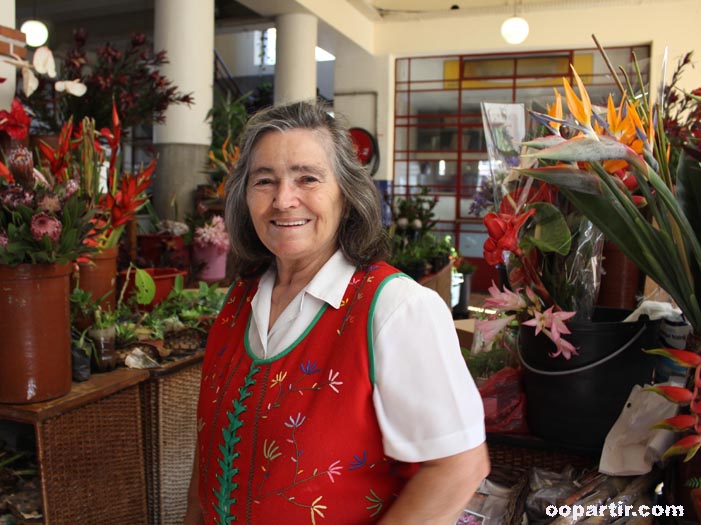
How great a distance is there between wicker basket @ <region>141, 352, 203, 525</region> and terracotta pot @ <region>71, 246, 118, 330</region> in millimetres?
286

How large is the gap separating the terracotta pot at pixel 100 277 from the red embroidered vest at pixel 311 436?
106cm

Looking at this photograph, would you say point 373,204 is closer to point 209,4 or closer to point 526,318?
point 526,318

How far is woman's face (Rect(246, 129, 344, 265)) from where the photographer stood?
1183mm

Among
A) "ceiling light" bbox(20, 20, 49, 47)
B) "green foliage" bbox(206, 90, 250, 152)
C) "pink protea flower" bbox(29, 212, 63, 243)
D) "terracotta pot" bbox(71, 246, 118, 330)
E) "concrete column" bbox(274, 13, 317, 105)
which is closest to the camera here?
"pink protea flower" bbox(29, 212, 63, 243)

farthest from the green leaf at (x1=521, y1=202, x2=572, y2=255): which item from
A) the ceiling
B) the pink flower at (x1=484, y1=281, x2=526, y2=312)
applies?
the ceiling

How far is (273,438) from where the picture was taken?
1.08 m

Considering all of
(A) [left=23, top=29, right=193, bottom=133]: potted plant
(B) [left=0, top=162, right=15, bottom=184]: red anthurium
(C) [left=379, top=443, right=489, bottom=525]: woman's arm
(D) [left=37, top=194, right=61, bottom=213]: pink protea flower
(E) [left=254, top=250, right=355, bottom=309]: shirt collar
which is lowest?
(C) [left=379, top=443, right=489, bottom=525]: woman's arm

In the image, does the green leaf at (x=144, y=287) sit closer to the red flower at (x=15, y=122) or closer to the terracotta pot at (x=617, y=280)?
the red flower at (x=15, y=122)

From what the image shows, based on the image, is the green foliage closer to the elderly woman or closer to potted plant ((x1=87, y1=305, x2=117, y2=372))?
potted plant ((x1=87, y1=305, x2=117, y2=372))

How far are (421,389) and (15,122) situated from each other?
4.81 feet

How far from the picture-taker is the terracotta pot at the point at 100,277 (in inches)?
81.1

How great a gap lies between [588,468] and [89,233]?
4.20ft

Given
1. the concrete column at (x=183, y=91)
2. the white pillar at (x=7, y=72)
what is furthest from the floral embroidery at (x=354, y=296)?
the concrete column at (x=183, y=91)

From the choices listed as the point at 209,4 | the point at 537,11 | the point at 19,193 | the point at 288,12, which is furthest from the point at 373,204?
the point at 537,11
